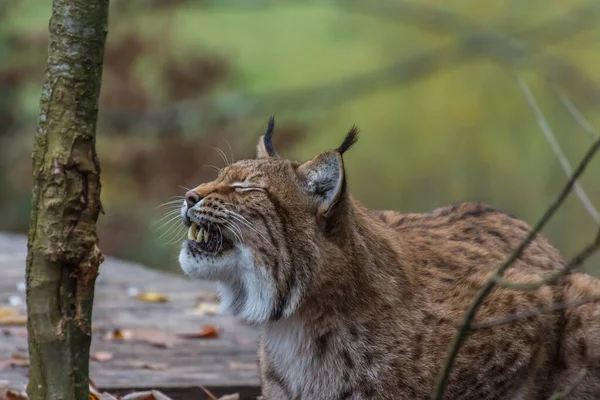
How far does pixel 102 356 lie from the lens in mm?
5344

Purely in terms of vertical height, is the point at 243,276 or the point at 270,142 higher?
the point at 270,142

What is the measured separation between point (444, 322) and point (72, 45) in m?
1.68

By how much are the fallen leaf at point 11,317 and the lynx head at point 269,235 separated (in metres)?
2.15

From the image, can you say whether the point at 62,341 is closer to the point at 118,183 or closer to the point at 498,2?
the point at 118,183

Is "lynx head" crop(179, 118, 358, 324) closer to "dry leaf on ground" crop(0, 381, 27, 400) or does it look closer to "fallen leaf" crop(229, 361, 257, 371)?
"dry leaf on ground" crop(0, 381, 27, 400)

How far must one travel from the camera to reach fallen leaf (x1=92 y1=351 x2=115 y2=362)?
530 cm

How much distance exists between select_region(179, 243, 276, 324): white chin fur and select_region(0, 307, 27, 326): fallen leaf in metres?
2.15

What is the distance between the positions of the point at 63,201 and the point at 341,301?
44.9 inches

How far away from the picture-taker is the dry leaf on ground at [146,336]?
5653 mm

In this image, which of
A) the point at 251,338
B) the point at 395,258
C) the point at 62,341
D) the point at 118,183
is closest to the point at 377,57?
the point at 118,183

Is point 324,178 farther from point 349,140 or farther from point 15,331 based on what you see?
point 15,331

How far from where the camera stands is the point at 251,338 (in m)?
5.91

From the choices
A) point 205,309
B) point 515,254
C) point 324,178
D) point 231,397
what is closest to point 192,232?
point 324,178

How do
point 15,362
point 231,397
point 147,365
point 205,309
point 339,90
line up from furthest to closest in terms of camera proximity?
1. point 339,90
2. point 205,309
3. point 147,365
4. point 15,362
5. point 231,397
